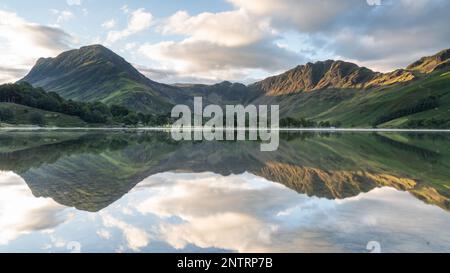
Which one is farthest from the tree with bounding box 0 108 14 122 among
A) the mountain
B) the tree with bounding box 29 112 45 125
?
the mountain

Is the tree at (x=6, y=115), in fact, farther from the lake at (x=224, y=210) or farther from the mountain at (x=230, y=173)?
the lake at (x=224, y=210)

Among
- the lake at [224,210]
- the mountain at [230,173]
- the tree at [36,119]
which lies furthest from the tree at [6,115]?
the lake at [224,210]

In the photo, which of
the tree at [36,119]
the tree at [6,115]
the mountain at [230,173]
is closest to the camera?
the mountain at [230,173]

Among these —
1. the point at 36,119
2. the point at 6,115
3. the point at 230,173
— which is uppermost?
the point at 6,115

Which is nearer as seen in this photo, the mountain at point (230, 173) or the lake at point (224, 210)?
the lake at point (224, 210)

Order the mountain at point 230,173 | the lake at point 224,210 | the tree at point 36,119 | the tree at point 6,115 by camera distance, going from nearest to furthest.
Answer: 1. the lake at point 224,210
2. the mountain at point 230,173
3. the tree at point 6,115
4. the tree at point 36,119

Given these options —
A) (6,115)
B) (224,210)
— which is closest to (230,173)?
(224,210)

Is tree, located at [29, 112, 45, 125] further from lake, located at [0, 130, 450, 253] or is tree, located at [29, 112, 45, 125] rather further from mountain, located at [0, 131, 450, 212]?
lake, located at [0, 130, 450, 253]

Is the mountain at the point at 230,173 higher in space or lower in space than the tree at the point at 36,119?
lower

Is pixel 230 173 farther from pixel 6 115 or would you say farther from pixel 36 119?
pixel 36 119

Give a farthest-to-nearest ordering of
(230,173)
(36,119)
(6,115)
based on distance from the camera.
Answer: (36,119), (6,115), (230,173)

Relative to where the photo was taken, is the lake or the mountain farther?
the mountain

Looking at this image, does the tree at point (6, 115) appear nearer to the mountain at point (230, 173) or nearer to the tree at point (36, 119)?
the tree at point (36, 119)
